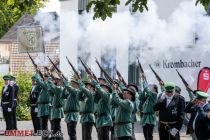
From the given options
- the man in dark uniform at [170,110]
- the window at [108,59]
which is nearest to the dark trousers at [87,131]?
the man in dark uniform at [170,110]

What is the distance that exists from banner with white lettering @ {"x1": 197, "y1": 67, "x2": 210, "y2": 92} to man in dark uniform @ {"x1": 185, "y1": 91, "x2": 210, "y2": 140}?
19.1 ft

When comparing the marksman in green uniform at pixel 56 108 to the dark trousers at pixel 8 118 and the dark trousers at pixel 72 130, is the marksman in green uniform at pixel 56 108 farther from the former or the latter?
the dark trousers at pixel 8 118

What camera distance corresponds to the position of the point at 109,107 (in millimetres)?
13078

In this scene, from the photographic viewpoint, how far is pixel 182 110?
467 inches

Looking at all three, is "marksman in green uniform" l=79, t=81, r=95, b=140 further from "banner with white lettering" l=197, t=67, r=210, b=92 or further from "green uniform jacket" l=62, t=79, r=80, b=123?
"banner with white lettering" l=197, t=67, r=210, b=92

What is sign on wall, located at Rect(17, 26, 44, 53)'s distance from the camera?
70.5 ft

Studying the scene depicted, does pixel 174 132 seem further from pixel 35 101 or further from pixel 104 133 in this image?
pixel 35 101

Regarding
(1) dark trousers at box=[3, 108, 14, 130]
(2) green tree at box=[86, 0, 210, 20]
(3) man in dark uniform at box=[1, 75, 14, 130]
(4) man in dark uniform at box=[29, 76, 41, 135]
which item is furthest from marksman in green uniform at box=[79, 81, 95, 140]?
(2) green tree at box=[86, 0, 210, 20]

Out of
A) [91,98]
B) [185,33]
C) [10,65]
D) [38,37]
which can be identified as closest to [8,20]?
[10,65]

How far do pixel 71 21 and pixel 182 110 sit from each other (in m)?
8.65

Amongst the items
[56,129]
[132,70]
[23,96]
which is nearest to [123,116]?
[56,129]

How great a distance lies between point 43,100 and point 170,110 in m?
4.94

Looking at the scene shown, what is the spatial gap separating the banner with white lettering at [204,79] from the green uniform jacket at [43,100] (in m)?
3.97

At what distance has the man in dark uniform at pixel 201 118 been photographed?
10.2m
